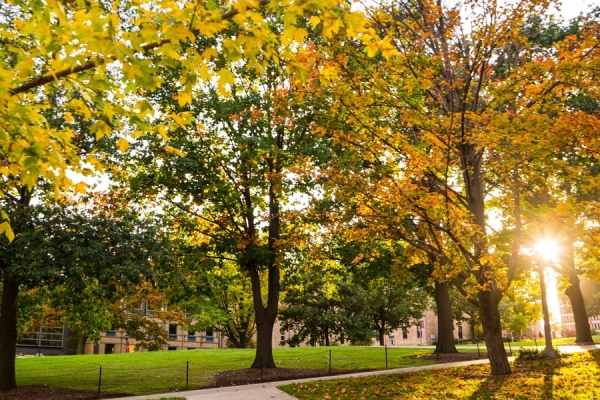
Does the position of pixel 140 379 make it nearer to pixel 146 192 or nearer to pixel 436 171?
pixel 146 192

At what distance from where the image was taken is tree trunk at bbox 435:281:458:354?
24.8 m

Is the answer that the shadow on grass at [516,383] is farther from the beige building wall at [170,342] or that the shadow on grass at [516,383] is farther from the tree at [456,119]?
the beige building wall at [170,342]

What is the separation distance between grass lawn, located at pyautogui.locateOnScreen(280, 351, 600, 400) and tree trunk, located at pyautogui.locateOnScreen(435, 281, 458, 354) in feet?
28.9

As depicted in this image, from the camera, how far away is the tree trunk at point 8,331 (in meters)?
14.0

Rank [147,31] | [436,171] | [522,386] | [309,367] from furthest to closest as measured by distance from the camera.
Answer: [309,367], [436,171], [522,386], [147,31]

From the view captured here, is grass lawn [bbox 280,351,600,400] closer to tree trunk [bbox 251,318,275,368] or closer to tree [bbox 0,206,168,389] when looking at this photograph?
tree trunk [bbox 251,318,275,368]

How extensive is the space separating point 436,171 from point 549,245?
3.86 metres

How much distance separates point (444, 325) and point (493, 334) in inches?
489

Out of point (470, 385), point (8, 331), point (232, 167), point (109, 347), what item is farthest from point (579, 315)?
point (109, 347)

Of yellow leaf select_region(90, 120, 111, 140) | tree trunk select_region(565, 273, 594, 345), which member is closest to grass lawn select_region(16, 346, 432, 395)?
yellow leaf select_region(90, 120, 111, 140)

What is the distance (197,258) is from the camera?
726 inches

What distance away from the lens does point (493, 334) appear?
44.3ft

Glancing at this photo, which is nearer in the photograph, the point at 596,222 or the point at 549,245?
the point at 596,222

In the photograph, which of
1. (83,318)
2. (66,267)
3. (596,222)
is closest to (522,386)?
(596,222)
